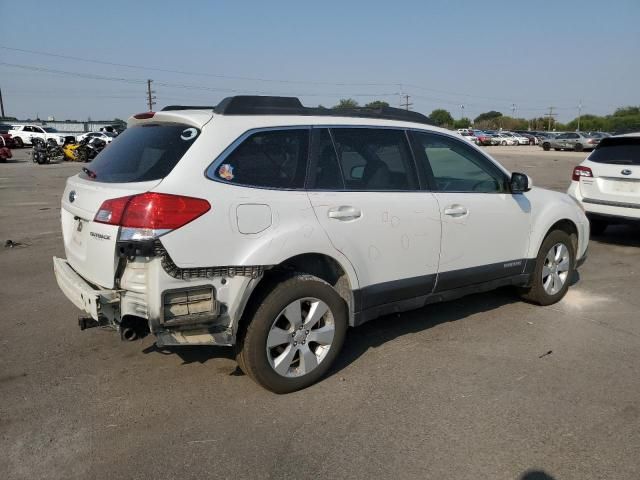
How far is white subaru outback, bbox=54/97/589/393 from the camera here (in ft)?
9.98

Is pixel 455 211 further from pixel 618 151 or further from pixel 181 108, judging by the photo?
pixel 618 151

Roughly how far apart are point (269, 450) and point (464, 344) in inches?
80.9

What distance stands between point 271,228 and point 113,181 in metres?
1.04

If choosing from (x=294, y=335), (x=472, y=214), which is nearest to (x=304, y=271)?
(x=294, y=335)

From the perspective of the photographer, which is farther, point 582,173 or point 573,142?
point 573,142

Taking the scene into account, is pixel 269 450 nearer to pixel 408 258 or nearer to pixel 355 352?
pixel 355 352

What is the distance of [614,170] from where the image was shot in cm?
765

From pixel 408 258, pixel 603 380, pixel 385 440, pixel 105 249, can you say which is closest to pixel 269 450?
pixel 385 440

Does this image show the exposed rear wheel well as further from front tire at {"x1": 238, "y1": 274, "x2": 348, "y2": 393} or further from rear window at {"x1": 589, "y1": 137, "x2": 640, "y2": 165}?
rear window at {"x1": 589, "y1": 137, "x2": 640, "y2": 165}

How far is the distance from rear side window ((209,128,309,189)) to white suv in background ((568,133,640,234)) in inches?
231

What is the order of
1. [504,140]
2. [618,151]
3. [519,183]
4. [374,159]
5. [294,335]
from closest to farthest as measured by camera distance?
[294,335] < [374,159] < [519,183] < [618,151] < [504,140]

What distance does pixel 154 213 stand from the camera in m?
2.94

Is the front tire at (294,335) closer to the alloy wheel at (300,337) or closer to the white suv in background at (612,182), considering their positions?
the alloy wheel at (300,337)

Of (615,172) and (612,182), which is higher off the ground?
(615,172)
